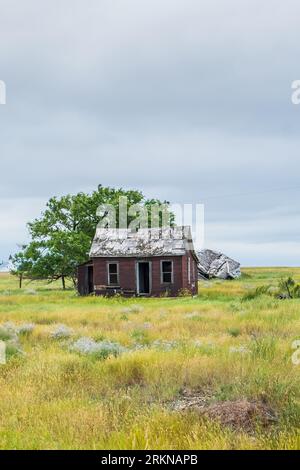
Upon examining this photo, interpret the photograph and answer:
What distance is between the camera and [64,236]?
3728 centimetres

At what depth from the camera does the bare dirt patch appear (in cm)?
516

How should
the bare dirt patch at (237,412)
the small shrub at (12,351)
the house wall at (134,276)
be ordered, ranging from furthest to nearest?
the house wall at (134,276) → the small shrub at (12,351) → the bare dirt patch at (237,412)

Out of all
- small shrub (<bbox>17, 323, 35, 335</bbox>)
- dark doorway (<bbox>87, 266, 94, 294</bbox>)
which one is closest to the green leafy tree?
dark doorway (<bbox>87, 266, 94, 294</bbox>)

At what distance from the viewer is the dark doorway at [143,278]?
31703mm

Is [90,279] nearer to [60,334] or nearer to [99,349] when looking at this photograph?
[60,334]

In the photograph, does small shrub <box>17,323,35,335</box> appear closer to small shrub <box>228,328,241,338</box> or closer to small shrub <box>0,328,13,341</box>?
small shrub <box>0,328,13,341</box>


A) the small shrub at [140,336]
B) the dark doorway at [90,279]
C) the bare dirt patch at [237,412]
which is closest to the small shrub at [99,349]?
the small shrub at [140,336]

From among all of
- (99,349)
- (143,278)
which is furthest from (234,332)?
(143,278)

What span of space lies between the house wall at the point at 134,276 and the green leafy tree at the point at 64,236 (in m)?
5.49

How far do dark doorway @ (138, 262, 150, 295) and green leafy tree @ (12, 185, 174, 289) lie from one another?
5.75 metres

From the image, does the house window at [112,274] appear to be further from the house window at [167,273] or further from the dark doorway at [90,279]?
the house window at [167,273]

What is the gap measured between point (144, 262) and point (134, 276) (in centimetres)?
113
